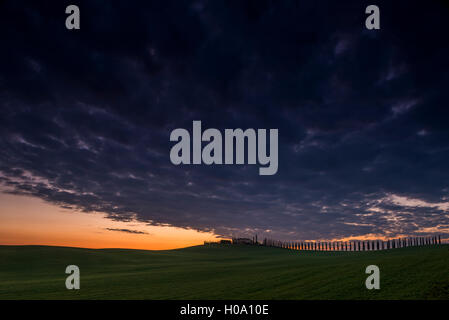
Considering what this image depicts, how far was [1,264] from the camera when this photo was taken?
46250 millimetres

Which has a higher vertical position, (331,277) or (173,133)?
(173,133)

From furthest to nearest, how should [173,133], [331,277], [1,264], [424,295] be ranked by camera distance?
[1,264]
[173,133]
[331,277]
[424,295]
